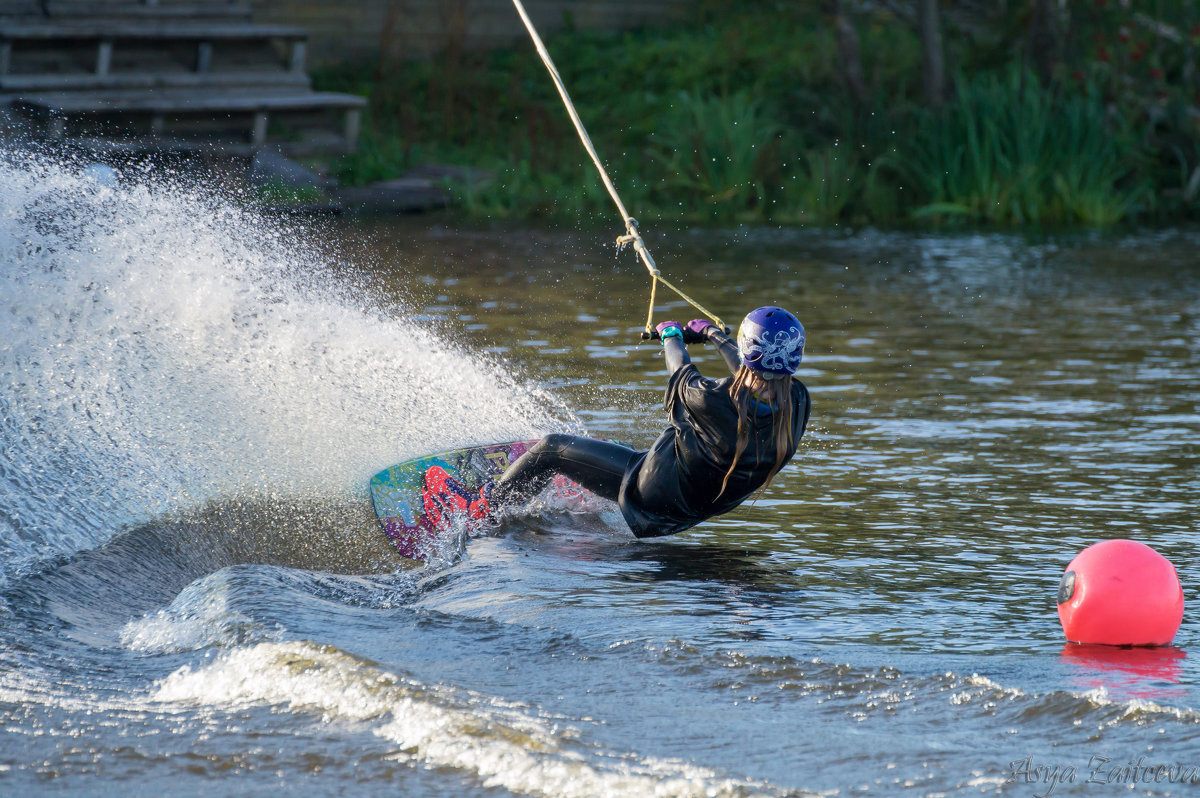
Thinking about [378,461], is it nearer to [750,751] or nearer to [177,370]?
[177,370]

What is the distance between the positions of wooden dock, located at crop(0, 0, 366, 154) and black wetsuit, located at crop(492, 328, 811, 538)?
14.1 m

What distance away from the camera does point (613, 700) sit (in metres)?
4.56

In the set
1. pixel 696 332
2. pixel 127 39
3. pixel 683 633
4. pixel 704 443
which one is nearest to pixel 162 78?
pixel 127 39

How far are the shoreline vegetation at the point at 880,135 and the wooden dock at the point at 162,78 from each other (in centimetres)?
114

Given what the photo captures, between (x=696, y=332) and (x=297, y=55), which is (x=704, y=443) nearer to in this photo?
(x=696, y=332)

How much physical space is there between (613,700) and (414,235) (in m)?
13.9

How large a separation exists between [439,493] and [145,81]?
15168mm

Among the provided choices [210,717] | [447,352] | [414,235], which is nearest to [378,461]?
[447,352]

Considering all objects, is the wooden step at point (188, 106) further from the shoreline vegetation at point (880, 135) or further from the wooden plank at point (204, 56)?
the shoreline vegetation at point (880, 135)

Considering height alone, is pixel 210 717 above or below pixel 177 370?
below

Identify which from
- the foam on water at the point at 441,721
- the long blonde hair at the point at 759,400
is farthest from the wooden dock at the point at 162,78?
the foam on water at the point at 441,721

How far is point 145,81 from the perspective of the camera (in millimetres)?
20297

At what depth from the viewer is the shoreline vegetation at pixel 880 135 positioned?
1973cm

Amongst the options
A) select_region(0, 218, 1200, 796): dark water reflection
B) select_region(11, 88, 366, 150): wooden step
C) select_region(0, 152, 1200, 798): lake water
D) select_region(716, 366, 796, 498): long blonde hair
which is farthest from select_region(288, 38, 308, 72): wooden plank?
select_region(716, 366, 796, 498): long blonde hair
